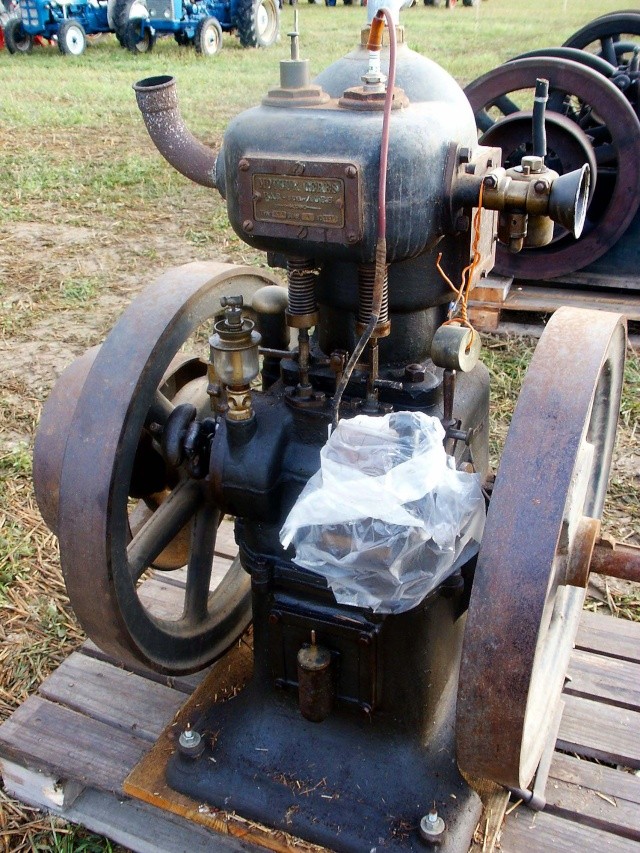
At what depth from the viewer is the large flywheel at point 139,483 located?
1274 mm

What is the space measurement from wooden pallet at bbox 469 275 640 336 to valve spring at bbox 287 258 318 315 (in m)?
2.06

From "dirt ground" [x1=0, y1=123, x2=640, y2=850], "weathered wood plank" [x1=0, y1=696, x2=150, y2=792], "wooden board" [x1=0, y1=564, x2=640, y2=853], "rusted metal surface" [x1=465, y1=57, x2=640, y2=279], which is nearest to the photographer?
"wooden board" [x1=0, y1=564, x2=640, y2=853]

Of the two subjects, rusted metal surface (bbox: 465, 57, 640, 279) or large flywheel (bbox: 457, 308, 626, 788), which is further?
rusted metal surface (bbox: 465, 57, 640, 279)

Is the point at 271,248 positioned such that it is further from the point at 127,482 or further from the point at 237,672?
the point at 237,672

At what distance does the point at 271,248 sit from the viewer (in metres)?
1.27

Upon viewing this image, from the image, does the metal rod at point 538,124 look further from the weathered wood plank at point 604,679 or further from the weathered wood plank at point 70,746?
the weathered wood plank at point 70,746

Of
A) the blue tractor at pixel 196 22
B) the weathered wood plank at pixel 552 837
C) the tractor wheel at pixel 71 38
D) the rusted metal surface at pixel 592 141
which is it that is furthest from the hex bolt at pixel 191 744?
the tractor wheel at pixel 71 38

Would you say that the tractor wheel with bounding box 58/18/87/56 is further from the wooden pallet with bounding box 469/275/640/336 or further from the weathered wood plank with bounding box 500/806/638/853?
the weathered wood plank with bounding box 500/806/638/853

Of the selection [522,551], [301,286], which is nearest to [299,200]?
[301,286]

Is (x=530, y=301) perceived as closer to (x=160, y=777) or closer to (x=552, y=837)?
(x=552, y=837)

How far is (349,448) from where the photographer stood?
123cm

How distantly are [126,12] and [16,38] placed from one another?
140 centimetres

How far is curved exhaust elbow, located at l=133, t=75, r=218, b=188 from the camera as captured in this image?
1415mm

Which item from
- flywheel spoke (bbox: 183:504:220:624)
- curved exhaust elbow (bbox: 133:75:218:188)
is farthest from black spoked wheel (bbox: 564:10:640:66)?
flywheel spoke (bbox: 183:504:220:624)
